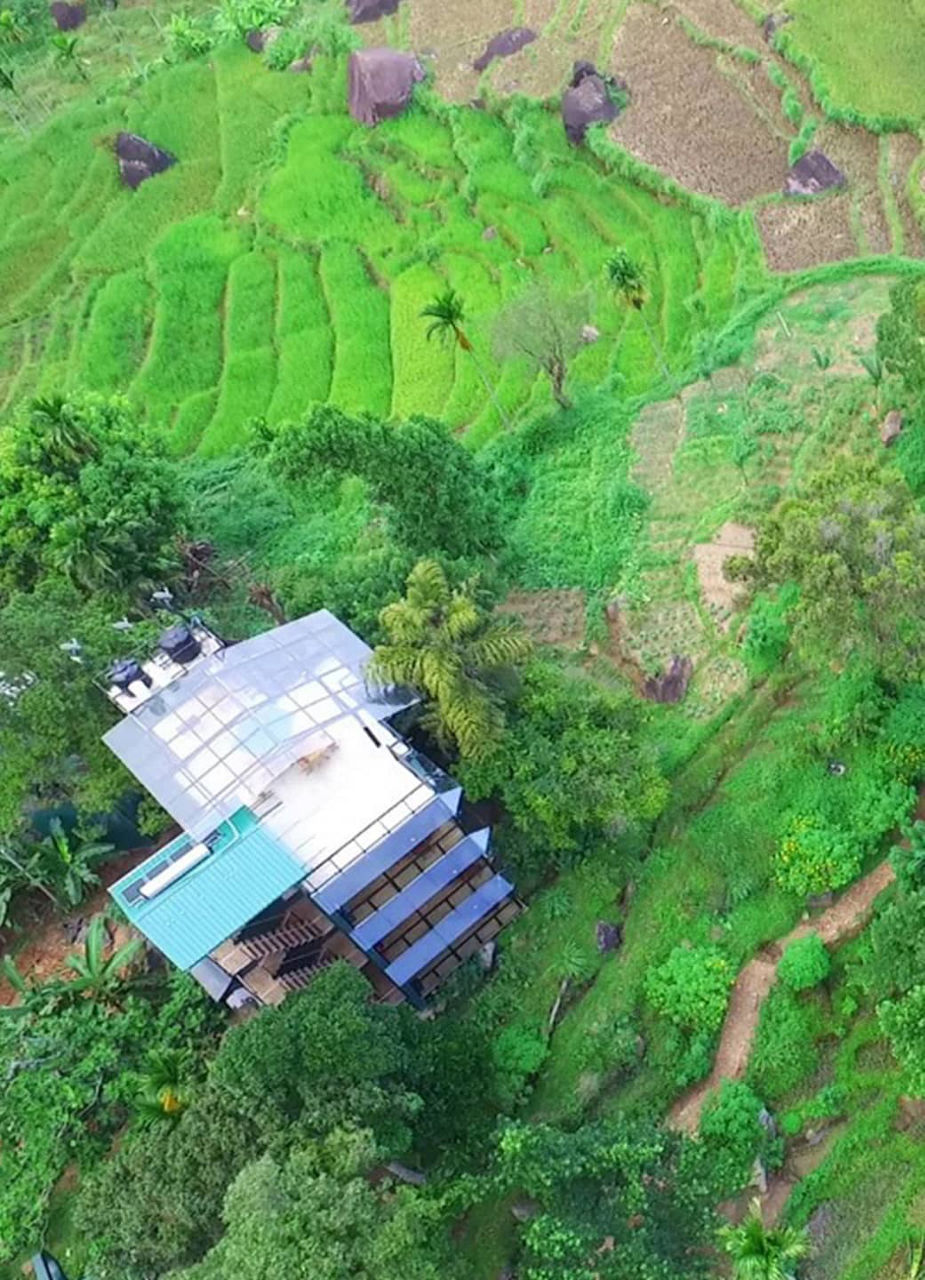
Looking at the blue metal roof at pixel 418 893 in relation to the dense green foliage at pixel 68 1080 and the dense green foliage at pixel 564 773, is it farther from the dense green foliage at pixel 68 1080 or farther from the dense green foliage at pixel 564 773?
the dense green foliage at pixel 68 1080

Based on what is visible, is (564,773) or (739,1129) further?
(564,773)

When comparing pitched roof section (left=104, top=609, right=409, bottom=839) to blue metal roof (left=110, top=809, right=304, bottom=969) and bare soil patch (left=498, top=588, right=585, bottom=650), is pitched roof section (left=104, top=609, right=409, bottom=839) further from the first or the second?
bare soil patch (left=498, top=588, right=585, bottom=650)

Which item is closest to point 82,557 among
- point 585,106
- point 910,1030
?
point 910,1030

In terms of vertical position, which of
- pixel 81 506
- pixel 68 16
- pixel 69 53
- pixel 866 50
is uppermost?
pixel 68 16

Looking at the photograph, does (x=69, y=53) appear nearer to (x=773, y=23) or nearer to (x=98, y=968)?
(x=773, y=23)

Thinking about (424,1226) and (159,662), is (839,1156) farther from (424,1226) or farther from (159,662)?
(159,662)

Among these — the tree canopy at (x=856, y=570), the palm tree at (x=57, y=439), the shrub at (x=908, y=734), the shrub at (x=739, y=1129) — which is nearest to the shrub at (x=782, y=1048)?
the shrub at (x=739, y=1129)
